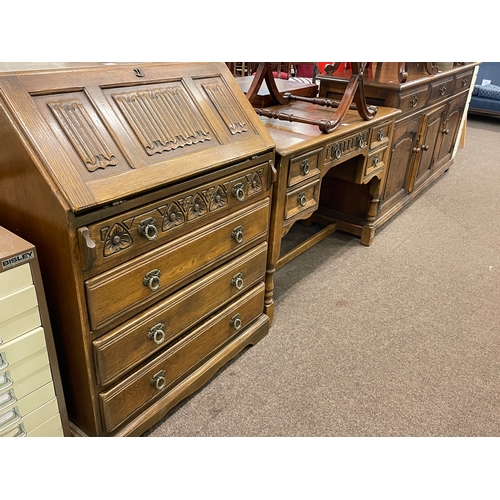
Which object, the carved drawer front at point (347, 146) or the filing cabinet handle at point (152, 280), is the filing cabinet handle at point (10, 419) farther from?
the carved drawer front at point (347, 146)

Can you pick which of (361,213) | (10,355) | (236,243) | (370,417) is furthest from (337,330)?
(10,355)

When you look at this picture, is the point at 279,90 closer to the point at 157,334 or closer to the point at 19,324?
the point at 157,334

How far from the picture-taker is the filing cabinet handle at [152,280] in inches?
51.6

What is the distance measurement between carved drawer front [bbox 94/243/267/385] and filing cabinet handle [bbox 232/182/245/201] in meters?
0.26

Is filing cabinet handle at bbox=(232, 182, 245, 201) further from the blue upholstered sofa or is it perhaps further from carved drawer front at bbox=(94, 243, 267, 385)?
the blue upholstered sofa

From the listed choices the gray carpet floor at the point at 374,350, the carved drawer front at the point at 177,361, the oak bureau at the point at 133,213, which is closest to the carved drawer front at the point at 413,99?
the gray carpet floor at the point at 374,350

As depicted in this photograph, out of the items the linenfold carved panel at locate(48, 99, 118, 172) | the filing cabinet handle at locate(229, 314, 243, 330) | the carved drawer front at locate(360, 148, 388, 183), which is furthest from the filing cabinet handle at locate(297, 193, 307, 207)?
the linenfold carved panel at locate(48, 99, 118, 172)

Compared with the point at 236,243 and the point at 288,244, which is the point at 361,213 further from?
the point at 236,243

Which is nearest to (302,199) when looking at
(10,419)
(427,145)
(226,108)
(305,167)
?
(305,167)

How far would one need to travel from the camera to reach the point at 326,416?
1.72 metres

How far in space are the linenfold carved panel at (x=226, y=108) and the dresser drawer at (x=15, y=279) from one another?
2.58 feet

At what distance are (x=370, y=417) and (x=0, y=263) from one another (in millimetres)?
1383

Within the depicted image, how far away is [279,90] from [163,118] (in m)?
1.45

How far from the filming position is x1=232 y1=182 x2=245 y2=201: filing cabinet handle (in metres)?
1.54
